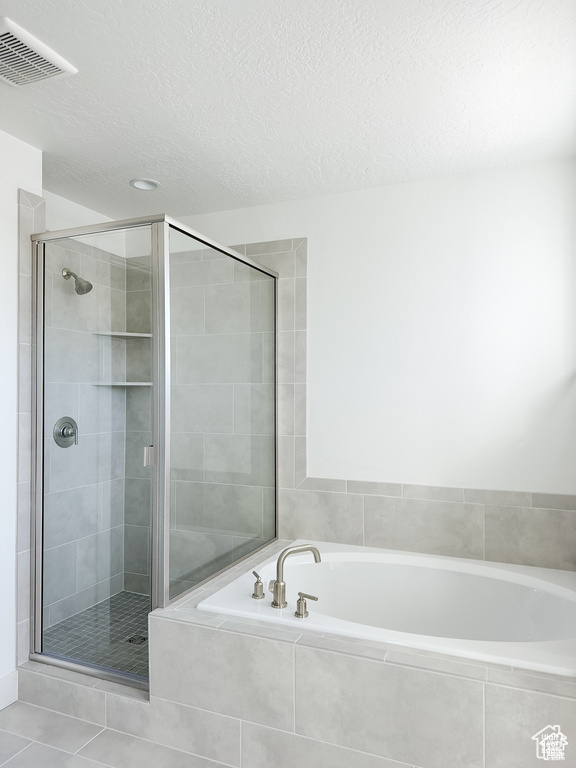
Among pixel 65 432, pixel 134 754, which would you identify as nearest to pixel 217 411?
pixel 65 432

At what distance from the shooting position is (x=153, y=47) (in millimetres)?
1693

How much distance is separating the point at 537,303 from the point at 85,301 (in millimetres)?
2087

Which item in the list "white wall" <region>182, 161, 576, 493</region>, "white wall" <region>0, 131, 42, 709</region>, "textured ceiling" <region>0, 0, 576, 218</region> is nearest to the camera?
"textured ceiling" <region>0, 0, 576, 218</region>

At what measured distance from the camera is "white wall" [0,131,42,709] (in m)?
2.26

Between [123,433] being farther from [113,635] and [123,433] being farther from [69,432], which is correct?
[113,635]

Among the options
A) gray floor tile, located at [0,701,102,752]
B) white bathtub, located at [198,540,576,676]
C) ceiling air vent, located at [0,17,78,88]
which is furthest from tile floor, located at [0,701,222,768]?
ceiling air vent, located at [0,17,78,88]

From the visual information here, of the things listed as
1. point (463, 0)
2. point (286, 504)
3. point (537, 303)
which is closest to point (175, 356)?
point (286, 504)

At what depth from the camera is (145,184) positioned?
284 centimetres

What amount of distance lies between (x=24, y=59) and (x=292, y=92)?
0.90 metres

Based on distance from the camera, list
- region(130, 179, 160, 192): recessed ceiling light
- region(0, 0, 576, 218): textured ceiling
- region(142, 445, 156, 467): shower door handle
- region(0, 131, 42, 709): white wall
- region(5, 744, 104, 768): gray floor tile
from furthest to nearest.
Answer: region(130, 179, 160, 192): recessed ceiling light, region(0, 131, 42, 709): white wall, region(142, 445, 156, 467): shower door handle, region(5, 744, 104, 768): gray floor tile, region(0, 0, 576, 218): textured ceiling

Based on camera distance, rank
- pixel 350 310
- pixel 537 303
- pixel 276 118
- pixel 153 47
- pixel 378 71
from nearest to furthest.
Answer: pixel 153 47
pixel 378 71
pixel 276 118
pixel 537 303
pixel 350 310

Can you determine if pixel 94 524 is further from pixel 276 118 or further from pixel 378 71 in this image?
pixel 378 71

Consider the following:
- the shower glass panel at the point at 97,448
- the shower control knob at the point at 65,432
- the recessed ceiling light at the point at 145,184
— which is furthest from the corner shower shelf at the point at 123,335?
the recessed ceiling light at the point at 145,184

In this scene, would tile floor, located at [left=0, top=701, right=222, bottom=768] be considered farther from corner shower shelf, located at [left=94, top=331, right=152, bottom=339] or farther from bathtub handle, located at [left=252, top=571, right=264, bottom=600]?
corner shower shelf, located at [left=94, top=331, right=152, bottom=339]
